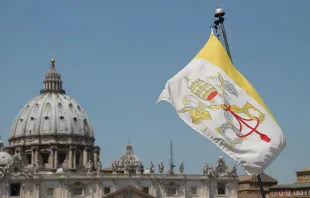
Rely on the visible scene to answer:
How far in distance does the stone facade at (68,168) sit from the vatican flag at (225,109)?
78440 mm

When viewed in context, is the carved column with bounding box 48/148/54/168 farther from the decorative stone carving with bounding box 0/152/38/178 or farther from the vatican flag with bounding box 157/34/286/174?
the vatican flag with bounding box 157/34/286/174

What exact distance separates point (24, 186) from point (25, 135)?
29202 mm

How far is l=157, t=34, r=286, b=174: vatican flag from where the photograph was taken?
47.8 ft

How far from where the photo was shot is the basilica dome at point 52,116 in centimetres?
11906

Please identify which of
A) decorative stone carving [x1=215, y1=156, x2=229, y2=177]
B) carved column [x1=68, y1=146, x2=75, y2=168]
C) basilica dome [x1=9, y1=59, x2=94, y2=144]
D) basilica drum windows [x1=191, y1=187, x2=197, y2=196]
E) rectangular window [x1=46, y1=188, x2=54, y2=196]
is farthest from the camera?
basilica dome [x1=9, y1=59, x2=94, y2=144]

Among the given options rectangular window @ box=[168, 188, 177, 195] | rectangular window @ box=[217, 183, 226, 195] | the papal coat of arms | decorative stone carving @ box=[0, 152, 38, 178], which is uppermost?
decorative stone carving @ box=[0, 152, 38, 178]

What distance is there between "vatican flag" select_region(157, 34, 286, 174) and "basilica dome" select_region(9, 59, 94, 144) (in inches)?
4099

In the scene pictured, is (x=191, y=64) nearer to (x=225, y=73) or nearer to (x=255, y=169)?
(x=225, y=73)

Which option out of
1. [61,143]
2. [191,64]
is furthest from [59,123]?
[191,64]

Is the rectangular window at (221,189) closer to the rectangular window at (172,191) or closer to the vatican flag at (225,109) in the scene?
the rectangular window at (172,191)

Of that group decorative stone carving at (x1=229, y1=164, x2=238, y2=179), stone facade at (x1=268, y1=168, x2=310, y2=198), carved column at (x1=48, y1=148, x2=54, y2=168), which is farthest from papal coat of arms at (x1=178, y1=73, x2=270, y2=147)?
stone facade at (x1=268, y1=168, x2=310, y2=198)

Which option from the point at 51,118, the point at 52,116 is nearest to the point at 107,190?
the point at 51,118

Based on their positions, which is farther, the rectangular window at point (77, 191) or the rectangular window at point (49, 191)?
the rectangular window at point (77, 191)

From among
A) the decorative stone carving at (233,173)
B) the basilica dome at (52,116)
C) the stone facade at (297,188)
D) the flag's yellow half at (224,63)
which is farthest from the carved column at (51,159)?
the flag's yellow half at (224,63)
